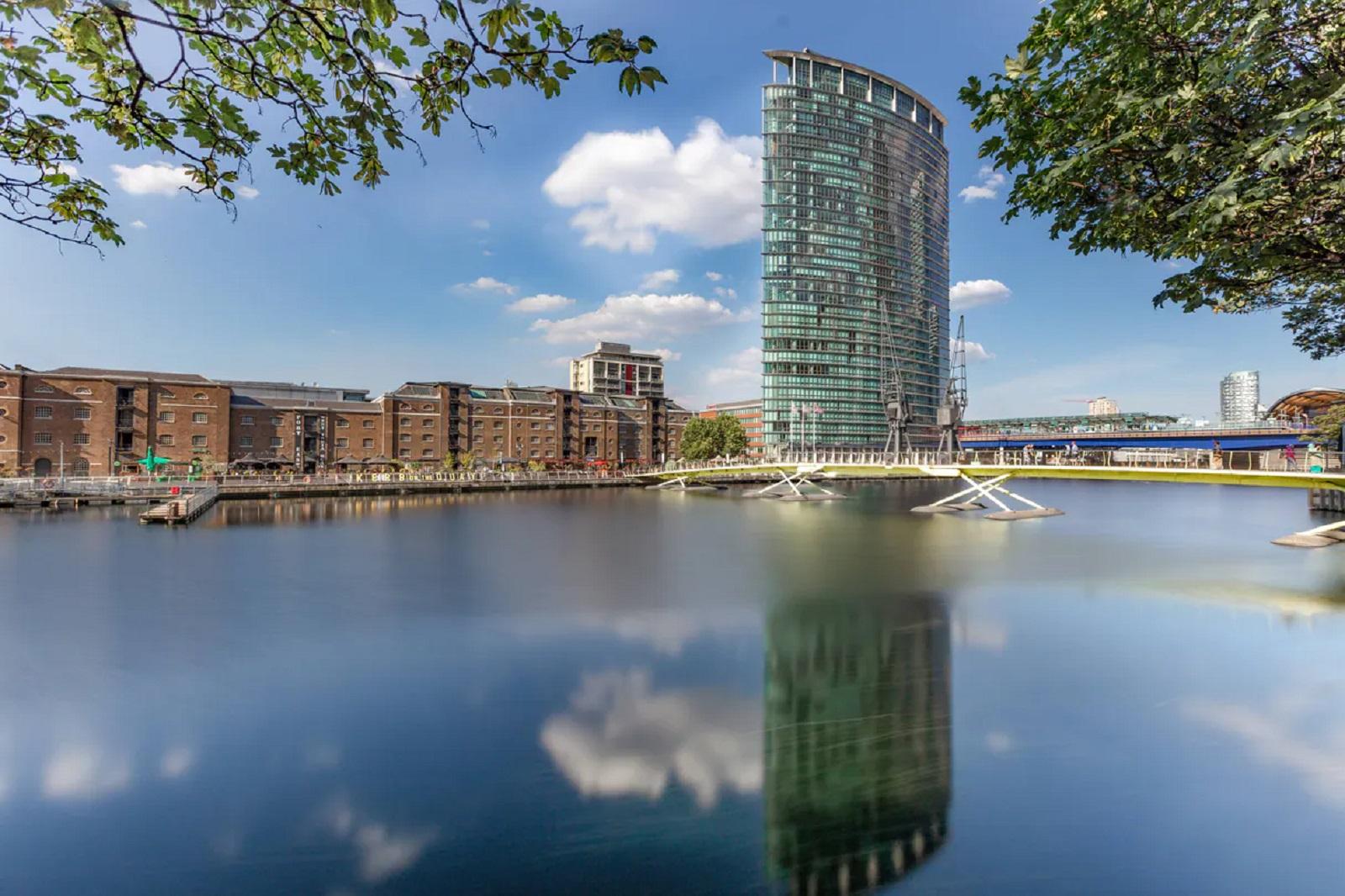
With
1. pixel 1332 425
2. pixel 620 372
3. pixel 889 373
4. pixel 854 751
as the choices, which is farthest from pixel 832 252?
pixel 854 751

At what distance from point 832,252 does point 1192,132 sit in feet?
462

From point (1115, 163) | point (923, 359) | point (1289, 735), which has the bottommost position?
point (1289, 735)

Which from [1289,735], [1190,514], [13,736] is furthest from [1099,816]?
[1190,514]

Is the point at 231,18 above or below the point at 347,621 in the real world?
above

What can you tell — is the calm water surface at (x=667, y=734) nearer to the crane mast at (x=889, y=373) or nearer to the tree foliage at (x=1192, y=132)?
the tree foliage at (x=1192, y=132)

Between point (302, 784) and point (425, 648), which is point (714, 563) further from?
point (302, 784)

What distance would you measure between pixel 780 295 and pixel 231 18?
137544 millimetres

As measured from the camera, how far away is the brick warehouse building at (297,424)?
6319 centimetres

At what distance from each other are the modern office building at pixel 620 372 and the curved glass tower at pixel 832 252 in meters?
44.8

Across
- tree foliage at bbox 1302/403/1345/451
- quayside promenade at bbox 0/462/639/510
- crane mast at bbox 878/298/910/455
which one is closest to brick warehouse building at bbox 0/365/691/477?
quayside promenade at bbox 0/462/639/510

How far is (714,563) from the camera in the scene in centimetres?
2955

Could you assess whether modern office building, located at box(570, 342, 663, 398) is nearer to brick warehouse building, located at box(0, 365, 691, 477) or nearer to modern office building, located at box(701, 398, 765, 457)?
modern office building, located at box(701, 398, 765, 457)

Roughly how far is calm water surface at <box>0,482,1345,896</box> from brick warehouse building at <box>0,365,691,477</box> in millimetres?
53306

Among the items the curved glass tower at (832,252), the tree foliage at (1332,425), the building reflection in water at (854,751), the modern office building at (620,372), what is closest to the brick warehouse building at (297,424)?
the curved glass tower at (832,252)
